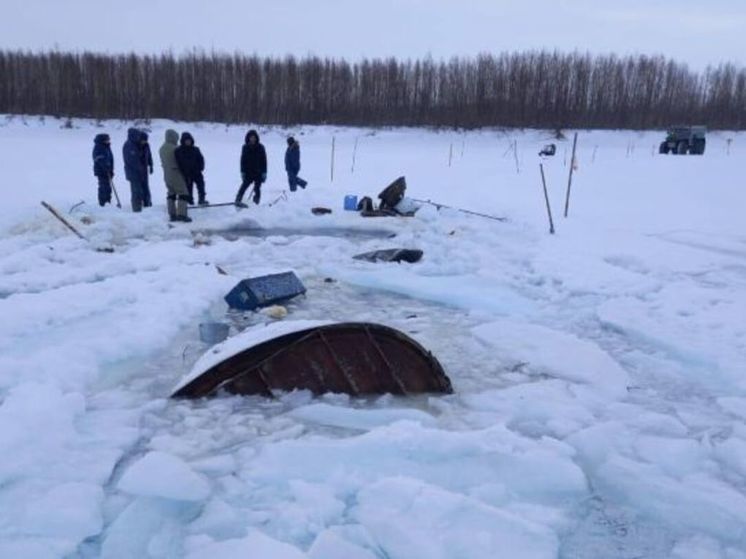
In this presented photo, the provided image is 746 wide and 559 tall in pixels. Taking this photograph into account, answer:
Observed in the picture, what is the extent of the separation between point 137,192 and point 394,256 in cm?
500

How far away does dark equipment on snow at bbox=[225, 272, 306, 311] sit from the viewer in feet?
22.0

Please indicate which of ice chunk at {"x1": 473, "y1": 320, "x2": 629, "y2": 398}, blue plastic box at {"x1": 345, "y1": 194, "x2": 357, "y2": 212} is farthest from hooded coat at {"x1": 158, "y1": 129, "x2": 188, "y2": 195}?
ice chunk at {"x1": 473, "y1": 320, "x2": 629, "y2": 398}

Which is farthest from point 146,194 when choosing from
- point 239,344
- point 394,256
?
point 239,344

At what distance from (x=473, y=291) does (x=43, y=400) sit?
15.4ft

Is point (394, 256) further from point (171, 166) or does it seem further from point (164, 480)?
point (164, 480)

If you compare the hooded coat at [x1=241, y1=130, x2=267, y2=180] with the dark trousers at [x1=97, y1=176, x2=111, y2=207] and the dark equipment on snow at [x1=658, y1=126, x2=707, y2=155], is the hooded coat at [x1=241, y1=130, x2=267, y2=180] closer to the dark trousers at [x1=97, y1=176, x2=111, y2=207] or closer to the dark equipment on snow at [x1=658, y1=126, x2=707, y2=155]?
the dark trousers at [x1=97, y1=176, x2=111, y2=207]

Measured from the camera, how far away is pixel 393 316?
671 cm

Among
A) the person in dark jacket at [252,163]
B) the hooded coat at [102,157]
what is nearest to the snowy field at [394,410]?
the hooded coat at [102,157]

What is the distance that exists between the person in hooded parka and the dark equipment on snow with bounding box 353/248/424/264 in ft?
11.8

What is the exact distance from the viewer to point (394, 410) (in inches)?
171

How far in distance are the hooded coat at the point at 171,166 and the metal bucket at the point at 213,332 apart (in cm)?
568

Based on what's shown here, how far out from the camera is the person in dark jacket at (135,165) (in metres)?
11.1

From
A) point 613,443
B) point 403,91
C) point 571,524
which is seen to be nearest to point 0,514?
point 571,524

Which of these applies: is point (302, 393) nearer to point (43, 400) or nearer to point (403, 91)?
point (43, 400)
